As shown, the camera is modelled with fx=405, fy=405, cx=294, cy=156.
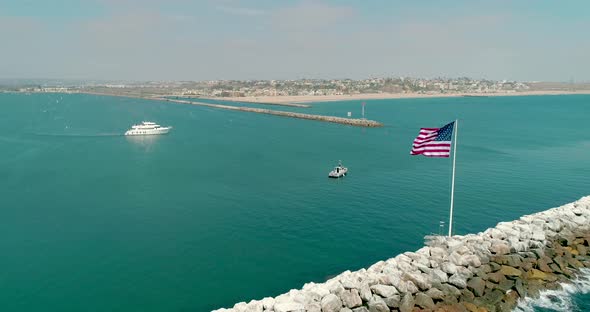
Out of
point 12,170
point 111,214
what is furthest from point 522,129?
point 12,170

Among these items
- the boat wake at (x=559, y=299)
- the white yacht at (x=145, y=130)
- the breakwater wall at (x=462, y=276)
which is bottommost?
the boat wake at (x=559, y=299)

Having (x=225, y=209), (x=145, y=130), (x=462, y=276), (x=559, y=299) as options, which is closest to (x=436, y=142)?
(x=462, y=276)

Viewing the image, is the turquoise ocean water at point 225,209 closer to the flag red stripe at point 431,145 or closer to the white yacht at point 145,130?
the flag red stripe at point 431,145

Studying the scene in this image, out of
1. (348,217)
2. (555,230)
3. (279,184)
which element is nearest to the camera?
(555,230)

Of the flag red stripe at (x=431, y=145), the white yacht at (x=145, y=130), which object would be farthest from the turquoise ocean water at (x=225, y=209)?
the white yacht at (x=145, y=130)

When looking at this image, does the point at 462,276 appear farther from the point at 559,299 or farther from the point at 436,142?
the point at 436,142

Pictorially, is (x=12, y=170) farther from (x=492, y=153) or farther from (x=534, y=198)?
(x=492, y=153)
